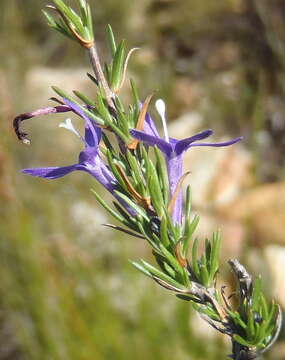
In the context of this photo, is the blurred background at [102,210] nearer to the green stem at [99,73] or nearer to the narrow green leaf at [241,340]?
the green stem at [99,73]

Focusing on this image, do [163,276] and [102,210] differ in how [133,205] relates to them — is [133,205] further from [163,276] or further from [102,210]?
[102,210]

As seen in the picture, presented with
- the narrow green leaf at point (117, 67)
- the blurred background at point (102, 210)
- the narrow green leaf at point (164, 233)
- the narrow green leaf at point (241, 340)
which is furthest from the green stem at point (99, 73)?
the blurred background at point (102, 210)

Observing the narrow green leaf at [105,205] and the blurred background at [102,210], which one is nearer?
the narrow green leaf at [105,205]

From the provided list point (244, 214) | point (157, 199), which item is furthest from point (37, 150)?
point (157, 199)

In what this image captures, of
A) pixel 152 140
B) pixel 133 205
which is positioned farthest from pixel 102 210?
pixel 152 140

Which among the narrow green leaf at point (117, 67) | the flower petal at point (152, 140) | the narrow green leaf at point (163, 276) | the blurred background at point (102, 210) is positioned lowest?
the blurred background at point (102, 210)

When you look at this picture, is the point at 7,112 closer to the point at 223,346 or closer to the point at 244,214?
the point at 223,346
